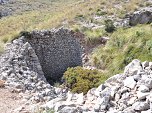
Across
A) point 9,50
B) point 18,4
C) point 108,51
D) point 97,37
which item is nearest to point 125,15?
Result: point 97,37

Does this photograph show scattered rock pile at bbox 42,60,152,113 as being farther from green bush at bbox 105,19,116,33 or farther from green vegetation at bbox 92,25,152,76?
green bush at bbox 105,19,116,33

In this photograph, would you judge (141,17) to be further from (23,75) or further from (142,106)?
(142,106)

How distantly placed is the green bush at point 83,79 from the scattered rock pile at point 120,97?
232 inches

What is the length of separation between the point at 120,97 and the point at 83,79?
338 inches

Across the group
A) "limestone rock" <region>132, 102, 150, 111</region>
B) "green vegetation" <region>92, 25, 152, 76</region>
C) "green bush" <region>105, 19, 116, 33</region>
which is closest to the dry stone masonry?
"green vegetation" <region>92, 25, 152, 76</region>

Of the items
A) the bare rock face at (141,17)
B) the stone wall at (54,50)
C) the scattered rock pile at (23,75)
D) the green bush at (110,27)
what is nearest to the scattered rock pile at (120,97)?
the scattered rock pile at (23,75)

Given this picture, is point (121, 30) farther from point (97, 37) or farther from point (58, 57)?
point (58, 57)

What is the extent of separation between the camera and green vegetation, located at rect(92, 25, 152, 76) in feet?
55.4

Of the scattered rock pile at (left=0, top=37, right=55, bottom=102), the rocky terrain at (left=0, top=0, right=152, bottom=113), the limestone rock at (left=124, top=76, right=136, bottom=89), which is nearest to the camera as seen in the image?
the rocky terrain at (left=0, top=0, right=152, bottom=113)

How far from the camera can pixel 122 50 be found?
20.6 meters

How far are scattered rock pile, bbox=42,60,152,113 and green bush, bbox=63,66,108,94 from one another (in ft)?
19.4

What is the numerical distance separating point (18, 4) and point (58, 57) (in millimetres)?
76681

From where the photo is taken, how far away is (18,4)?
97.1 metres

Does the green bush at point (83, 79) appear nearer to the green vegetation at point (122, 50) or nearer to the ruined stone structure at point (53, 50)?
the green vegetation at point (122, 50)
